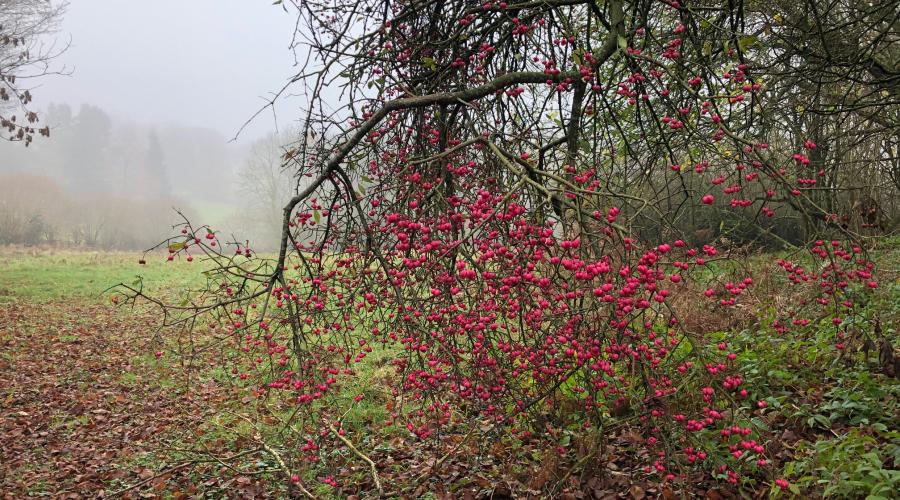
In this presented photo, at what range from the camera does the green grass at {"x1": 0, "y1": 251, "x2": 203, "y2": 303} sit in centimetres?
1466

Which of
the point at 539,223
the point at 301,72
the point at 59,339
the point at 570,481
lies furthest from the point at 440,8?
the point at 59,339

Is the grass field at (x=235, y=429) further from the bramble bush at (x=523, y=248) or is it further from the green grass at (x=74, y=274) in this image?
the green grass at (x=74, y=274)

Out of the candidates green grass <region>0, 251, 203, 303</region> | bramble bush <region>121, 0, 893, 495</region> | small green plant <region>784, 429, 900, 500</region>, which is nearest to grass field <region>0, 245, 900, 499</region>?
small green plant <region>784, 429, 900, 500</region>

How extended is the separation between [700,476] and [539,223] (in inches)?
98.0

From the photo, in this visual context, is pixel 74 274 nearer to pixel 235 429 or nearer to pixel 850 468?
pixel 235 429

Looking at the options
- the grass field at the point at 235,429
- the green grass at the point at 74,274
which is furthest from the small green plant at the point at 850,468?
the green grass at the point at 74,274

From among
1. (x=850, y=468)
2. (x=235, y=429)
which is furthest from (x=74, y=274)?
(x=850, y=468)

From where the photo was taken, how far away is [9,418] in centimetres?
723

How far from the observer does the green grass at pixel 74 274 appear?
14.7 m

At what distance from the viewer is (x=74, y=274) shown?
17.4m

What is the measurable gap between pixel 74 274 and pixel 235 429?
14.3 meters

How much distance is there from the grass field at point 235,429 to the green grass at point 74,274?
3.96 m

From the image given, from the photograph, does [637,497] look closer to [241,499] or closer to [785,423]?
[785,423]

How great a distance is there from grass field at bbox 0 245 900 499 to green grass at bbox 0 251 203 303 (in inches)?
156
